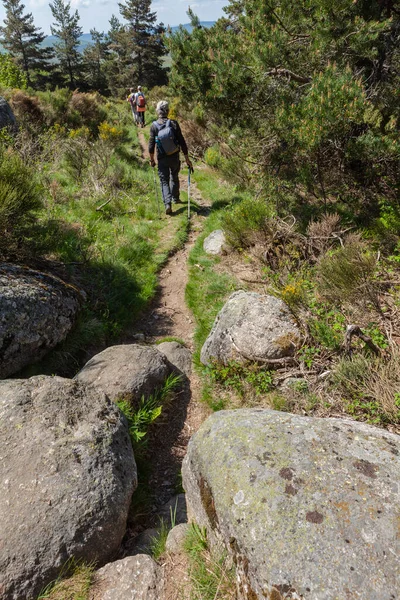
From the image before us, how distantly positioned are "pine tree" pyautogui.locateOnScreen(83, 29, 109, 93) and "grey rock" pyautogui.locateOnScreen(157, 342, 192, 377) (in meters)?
40.6

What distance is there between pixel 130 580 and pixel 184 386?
7.90ft

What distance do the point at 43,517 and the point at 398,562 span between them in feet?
7.24

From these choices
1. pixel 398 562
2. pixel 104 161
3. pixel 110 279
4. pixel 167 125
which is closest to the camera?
pixel 398 562

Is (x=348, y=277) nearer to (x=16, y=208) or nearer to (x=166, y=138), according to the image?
(x=16, y=208)

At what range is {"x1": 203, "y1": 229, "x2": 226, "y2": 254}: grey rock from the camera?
734 centimetres

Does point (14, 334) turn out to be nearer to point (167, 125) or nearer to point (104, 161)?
point (167, 125)

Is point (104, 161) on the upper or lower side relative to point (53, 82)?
lower

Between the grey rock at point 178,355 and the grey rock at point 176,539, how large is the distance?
2169 millimetres

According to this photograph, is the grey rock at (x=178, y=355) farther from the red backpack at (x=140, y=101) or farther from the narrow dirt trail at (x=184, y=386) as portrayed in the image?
the red backpack at (x=140, y=101)

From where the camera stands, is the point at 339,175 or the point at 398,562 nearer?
the point at 398,562

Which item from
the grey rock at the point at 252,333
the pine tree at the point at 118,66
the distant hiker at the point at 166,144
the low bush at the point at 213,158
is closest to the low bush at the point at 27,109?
the low bush at the point at 213,158

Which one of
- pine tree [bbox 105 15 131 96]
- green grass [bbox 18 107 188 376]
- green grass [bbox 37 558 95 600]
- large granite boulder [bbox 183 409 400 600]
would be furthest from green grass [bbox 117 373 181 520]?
pine tree [bbox 105 15 131 96]

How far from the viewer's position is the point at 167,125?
841 cm

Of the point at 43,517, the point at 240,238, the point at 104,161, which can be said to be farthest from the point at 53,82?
the point at 43,517
